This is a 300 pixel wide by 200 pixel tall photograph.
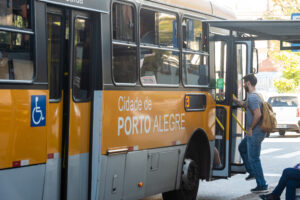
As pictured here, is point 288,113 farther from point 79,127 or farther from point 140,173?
point 79,127

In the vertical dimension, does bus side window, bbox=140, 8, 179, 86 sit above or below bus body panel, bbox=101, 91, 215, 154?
above

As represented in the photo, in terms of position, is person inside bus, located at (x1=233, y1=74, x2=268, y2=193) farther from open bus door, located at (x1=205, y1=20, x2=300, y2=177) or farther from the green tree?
the green tree

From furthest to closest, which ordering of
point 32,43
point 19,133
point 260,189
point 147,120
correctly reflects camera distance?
point 260,189 → point 147,120 → point 32,43 → point 19,133

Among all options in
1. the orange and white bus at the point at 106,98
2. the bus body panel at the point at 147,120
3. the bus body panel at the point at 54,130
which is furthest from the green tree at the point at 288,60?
the bus body panel at the point at 54,130

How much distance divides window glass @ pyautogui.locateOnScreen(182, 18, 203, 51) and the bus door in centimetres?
262

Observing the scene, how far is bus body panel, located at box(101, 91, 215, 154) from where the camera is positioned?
7.90 metres

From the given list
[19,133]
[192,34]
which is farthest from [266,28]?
[19,133]

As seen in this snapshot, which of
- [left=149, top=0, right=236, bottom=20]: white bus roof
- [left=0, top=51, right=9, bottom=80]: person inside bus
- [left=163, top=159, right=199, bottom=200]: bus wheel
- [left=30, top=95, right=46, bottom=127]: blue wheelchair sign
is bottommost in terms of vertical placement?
[left=163, top=159, right=199, bottom=200]: bus wheel

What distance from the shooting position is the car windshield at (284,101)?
28719 millimetres

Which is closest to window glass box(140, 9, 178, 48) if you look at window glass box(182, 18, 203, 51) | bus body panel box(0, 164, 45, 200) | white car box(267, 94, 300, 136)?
window glass box(182, 18, 203, 51)

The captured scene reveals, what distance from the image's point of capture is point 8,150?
20.4 ft

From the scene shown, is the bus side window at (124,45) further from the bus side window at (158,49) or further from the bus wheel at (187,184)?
the bus wheel at (187,184)

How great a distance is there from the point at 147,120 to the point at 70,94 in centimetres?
178

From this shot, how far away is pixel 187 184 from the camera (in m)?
10.1
